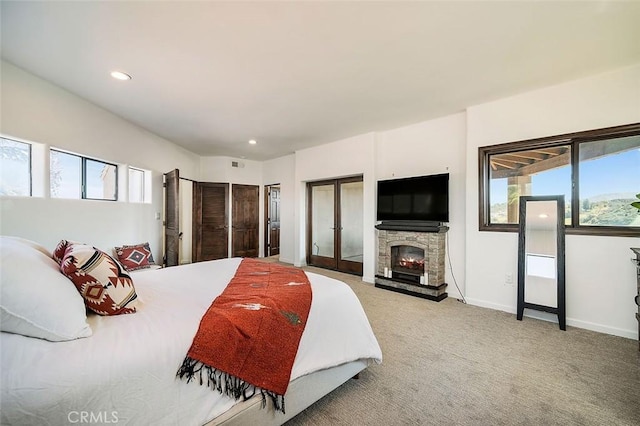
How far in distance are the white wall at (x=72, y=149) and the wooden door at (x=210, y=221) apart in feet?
4.75

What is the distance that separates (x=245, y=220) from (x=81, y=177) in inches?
150

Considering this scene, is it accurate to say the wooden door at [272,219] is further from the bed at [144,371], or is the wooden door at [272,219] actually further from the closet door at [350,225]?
the bed at [144,371]

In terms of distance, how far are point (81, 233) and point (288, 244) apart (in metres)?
4.07

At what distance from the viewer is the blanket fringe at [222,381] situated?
116cm

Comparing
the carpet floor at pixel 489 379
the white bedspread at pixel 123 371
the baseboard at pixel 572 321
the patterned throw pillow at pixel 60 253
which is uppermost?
the patterned throw pillow at pixel 60 253

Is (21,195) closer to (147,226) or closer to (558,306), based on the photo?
(147,226)

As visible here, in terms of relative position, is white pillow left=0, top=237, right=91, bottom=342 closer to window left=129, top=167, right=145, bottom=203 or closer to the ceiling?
the ceiling

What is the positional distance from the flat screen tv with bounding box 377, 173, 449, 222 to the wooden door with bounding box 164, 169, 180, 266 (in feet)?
11.6

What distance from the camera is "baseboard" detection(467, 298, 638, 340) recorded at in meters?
2.68

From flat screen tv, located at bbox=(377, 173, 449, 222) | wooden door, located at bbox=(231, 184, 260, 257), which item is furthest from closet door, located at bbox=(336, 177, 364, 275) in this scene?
wooden door, located at bbox=(231, 184, 260, 257)

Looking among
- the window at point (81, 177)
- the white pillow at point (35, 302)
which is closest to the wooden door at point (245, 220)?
the window at point (81, 177)

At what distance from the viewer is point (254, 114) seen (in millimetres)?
3852

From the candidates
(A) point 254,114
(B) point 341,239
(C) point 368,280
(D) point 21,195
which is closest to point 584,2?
(A) point 254,114

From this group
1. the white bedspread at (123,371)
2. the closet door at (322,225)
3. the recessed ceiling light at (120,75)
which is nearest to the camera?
the white bedspread at (123,371)
